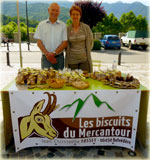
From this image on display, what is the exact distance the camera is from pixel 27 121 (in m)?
2.12

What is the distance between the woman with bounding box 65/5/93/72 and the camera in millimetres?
2672

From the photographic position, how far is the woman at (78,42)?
2672 millimetres

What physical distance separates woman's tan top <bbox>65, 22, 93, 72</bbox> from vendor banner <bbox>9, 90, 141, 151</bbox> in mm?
942

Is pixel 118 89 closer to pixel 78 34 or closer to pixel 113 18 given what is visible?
pixel 78 34

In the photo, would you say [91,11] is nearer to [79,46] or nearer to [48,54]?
[79,46]

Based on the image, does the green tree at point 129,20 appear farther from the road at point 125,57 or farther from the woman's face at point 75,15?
the woman's face at point 75,15

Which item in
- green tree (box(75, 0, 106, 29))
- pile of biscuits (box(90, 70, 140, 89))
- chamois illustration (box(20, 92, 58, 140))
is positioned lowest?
chamois illustration (box(20, 92, 58, 140))

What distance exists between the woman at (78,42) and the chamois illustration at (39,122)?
3.29 feet

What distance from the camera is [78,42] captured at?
9.04 ft

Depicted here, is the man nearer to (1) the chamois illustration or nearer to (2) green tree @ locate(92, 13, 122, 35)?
(1) the chamois illustration

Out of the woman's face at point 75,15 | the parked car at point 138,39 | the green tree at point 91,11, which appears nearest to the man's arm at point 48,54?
the woman's face at point 75,15

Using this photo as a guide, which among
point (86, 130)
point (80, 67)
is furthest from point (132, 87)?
point (80, 67)

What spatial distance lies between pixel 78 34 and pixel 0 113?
2065mm

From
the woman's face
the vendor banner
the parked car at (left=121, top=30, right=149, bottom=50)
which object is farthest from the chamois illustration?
the parked car at (left=121, top=30, right=149, bottom=50)
